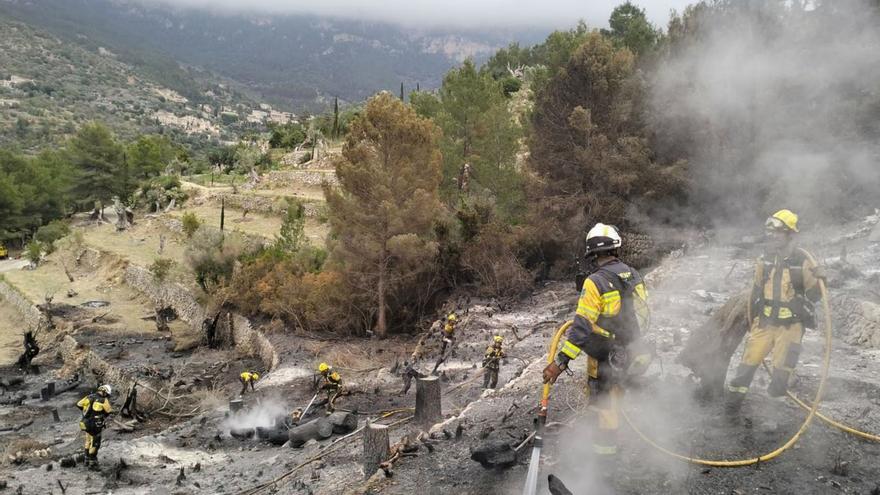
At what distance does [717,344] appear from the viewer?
6.58 m

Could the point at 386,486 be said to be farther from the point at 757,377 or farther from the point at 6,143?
the point at 6,143

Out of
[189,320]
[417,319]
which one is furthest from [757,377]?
[189,320]

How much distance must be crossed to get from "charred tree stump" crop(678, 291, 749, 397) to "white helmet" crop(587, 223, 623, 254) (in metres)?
2.01

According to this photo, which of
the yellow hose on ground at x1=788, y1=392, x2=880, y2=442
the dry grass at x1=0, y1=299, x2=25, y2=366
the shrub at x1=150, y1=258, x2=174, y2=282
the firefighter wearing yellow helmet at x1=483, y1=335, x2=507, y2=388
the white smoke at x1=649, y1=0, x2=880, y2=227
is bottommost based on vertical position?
the dry grass at x1=0, y1=299, x2=25, y2=366

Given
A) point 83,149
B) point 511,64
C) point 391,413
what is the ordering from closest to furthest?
point 391,413 → point 83,149 → point 511,64

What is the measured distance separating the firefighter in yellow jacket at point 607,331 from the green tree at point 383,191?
42.9ft

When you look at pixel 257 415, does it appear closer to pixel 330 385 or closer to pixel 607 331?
pixel 330 385

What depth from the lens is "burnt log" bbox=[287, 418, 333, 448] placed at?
11031mm

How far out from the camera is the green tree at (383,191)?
60.1 feet

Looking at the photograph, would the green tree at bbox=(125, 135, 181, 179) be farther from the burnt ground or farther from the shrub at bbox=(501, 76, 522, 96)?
the burnt ground

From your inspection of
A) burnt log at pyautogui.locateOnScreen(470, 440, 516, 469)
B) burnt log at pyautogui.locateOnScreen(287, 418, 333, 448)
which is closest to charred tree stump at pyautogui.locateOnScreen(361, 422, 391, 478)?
burnt log at pyautogui.locateOnScreen(470, 440, 516, 469)

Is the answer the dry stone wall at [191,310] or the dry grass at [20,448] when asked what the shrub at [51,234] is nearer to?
the dry stone wall at [191,310]

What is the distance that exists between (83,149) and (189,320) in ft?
86.7

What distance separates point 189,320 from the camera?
88.2ft
